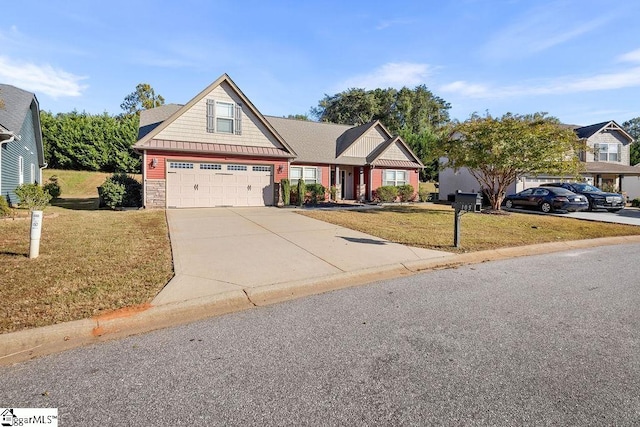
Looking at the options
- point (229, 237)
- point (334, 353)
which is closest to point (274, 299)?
point (334, 353)

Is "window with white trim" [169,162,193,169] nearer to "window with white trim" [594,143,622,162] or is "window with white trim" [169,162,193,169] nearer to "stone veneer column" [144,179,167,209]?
"stone veneer column" [144,179,167,209]

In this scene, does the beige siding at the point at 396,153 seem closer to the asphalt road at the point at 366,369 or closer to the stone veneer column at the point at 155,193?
the stone veneer column at the point at 155,193

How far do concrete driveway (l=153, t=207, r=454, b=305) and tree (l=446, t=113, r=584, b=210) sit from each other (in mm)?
8825

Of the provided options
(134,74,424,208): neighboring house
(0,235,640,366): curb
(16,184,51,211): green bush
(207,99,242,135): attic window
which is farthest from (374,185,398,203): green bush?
(16,184,51,211): green bush

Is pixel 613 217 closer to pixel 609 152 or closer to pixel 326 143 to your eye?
pixel 326 143

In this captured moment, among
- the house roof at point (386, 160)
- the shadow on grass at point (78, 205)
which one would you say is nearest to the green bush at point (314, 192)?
the house roof at point (386, 160)

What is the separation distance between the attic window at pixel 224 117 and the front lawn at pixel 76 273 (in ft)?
32.1

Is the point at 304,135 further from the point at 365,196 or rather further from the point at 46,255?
the point at 46,255

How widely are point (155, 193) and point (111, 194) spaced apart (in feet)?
5.99

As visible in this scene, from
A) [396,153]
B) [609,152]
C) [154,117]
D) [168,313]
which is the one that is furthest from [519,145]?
[609,152]

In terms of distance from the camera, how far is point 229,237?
8.81 metres

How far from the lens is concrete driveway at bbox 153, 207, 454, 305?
5.04 metres

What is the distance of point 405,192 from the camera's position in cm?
2377

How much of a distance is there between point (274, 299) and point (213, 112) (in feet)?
49.8
